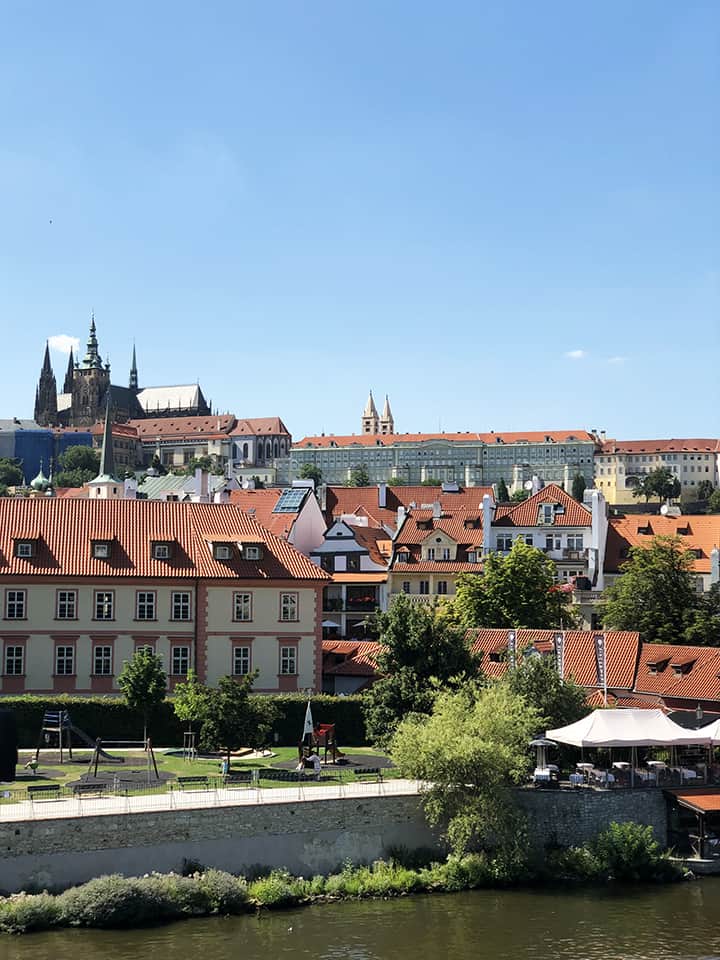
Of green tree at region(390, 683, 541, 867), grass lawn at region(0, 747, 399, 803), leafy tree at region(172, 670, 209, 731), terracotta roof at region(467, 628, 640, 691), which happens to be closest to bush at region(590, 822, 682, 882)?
green tree at region(390, 683, 541, 867)

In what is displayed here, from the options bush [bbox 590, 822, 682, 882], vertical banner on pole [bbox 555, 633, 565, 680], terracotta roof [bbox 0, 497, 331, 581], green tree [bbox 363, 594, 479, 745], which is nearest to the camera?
Result: bush [bbox 590, 822, 682, 882]

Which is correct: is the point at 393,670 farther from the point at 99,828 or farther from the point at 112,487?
the point at 112,487

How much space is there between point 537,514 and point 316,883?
5108cm

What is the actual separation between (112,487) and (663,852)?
378 feet

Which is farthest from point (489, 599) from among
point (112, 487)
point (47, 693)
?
point (112, 487)

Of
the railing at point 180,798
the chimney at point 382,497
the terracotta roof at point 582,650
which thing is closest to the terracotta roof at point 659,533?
the chimney at point 382,497

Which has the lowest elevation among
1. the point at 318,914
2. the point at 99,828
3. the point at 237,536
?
the point at 318,914

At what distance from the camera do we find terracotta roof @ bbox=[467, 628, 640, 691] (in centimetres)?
5275

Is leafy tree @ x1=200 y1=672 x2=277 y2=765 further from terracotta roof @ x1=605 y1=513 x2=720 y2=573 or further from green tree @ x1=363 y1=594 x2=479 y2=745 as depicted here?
terracotta roof @ x1=605 y1=513 x2=720 y2=573

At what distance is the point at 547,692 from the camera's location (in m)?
43.8

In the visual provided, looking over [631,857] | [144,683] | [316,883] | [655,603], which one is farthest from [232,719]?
[655,603]

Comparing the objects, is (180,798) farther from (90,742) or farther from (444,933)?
(444,933)

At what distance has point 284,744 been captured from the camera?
156 ft

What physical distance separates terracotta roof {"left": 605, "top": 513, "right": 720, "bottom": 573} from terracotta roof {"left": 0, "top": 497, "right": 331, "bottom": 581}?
3449cm
